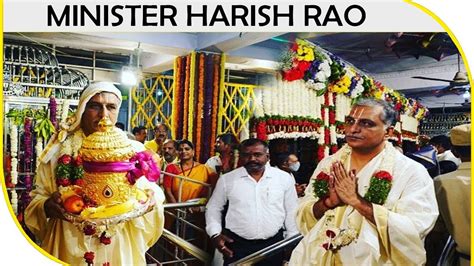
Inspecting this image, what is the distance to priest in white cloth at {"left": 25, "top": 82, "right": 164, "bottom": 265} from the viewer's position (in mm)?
2652

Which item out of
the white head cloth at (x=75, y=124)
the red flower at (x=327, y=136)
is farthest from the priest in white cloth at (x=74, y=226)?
the red flower at (x=327, y=136)

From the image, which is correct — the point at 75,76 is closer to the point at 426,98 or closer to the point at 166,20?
the point at 166,20

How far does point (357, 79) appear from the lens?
2729mm

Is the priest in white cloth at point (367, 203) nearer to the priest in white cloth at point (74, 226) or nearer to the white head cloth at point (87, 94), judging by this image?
the priest in white cloth at point (74, 226)

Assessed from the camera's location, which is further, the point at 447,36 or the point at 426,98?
the point at 426,98

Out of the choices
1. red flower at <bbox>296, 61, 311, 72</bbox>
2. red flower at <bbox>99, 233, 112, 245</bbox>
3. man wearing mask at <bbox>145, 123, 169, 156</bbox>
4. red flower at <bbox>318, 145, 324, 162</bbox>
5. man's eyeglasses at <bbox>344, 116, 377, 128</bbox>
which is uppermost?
red flower at <bbox>296, 61, 311, 72</bbox>

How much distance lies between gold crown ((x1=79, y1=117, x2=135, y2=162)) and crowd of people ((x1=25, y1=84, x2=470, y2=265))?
0.15ft

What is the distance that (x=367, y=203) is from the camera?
8.48ft

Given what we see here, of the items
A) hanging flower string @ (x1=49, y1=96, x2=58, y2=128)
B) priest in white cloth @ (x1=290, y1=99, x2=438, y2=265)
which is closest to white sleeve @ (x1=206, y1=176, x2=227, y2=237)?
priest in white cloth @ (x1=290, y1=99, x2=438, y2=265)

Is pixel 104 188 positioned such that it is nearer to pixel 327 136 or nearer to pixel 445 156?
pixel 327 136

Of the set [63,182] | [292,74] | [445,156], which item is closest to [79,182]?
[63,182]

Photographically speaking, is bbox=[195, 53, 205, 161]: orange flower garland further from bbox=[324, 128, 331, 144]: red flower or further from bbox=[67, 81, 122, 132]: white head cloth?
bbox=[324, 128, 331, 144]: red flower

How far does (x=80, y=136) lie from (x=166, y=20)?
690mm

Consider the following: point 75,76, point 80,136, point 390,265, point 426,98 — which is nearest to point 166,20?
point 75,76
